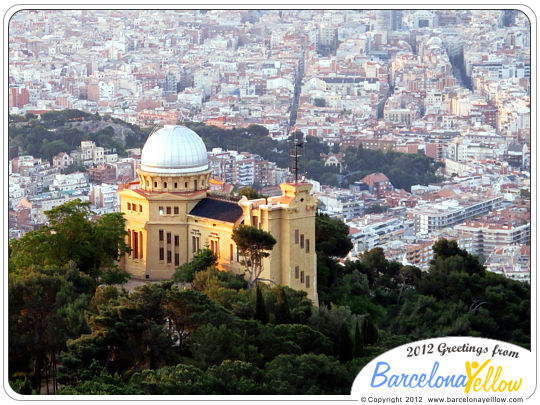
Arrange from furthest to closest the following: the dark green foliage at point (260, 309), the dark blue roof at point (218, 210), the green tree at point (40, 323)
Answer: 1. the dark blue roof at point (218, 210)
2. the dark green foliage at point (260, 309)
3. the green tree at point (40, 323)

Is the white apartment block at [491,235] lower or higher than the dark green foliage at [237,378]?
lower

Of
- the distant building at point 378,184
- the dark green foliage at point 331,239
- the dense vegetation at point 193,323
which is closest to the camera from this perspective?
the dense vegetation at point 193,323

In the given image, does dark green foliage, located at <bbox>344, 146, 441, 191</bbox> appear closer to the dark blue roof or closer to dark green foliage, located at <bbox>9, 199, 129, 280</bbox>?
the dark blue roof

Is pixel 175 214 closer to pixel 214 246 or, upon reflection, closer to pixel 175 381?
pixel 214 246

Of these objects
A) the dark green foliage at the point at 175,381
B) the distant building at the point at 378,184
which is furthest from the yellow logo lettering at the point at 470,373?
the distant building at the point at 378,184

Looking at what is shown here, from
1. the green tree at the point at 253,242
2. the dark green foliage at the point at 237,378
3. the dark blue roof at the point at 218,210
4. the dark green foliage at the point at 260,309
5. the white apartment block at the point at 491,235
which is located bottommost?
the white apartment block at the point at 491,235

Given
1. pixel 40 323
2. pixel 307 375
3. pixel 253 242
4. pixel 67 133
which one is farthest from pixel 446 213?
pixel 307 375

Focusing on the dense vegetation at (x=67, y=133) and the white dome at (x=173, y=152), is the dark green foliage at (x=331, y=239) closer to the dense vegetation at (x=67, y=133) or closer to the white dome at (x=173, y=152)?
the white dome at (x=173, y=152)

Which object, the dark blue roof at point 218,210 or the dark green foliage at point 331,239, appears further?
the dark green foliage at point 331,239
